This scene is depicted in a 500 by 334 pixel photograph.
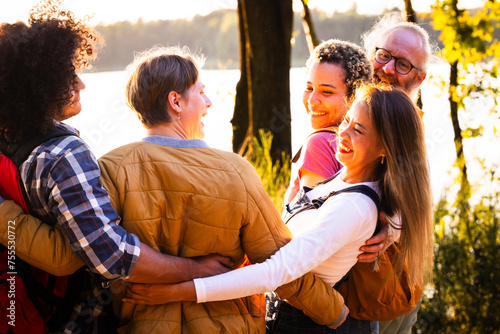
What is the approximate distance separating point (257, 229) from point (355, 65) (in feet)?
3.09

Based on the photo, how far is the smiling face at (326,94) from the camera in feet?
7.59

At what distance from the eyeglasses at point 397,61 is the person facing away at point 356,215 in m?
0.74

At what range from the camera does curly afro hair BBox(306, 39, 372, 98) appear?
7.56ft

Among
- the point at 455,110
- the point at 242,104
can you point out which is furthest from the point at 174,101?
the point at 455,110

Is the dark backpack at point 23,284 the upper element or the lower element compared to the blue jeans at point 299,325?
upper

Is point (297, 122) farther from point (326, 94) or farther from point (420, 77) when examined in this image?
point (326, 94)

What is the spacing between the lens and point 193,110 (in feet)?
6.01

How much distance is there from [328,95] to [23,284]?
54.9 inches

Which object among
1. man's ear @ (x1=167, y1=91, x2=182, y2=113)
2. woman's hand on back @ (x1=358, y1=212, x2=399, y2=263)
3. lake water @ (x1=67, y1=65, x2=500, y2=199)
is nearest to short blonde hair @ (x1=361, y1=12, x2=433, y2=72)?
woman's hand on back @ (x1=358, y1=212, x2=399, y2=263)

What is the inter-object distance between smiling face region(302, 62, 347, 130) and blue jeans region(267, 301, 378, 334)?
0.83 metres

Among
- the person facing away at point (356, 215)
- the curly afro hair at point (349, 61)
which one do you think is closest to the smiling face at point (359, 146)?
the person facing away at point (356, 215)

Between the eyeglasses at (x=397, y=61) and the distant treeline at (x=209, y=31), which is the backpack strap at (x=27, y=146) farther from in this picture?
the distant treeline at (x=209, y=31)

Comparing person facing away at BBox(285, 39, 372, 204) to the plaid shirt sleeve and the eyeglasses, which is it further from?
the plaid shirt sleeve

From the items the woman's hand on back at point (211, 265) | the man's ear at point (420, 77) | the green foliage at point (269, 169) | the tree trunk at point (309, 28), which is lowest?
the green foliage at point (269, 169)
